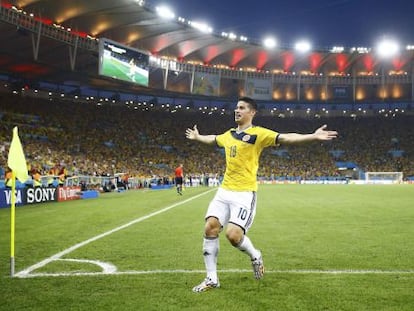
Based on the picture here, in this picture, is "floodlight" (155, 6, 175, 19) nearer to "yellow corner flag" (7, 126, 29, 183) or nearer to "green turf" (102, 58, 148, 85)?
"green turf" (102, 58, 148, 85)

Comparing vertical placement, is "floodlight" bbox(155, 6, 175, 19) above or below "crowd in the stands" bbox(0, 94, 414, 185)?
above

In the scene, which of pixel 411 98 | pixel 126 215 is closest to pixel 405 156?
pixel 411 98

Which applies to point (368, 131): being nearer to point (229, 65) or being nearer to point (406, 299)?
point (229, 65)

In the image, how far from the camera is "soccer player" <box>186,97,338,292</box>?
5.15 m

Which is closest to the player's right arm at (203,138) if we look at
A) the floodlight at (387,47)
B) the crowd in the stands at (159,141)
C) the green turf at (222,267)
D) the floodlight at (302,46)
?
the green turf at (222,267)

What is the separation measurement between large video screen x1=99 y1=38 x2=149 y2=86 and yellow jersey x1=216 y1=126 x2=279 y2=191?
117ft

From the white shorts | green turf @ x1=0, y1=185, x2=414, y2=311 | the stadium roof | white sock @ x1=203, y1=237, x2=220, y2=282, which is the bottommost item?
green turf @ x1=0, y1=185, x2=414, y2=311

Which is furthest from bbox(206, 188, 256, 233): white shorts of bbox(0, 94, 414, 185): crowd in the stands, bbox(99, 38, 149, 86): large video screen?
bbox(99, 38, 149, 86): large video screen

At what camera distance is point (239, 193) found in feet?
17.5

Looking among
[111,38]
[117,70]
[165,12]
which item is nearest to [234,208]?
[117,70]

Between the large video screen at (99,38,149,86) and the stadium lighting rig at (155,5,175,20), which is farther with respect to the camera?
the stadium lighting rig at (155,5,175,20)

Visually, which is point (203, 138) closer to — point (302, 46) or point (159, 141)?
point (159, 141)

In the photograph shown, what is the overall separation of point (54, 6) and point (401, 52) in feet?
155

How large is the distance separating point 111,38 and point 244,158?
45434mm
